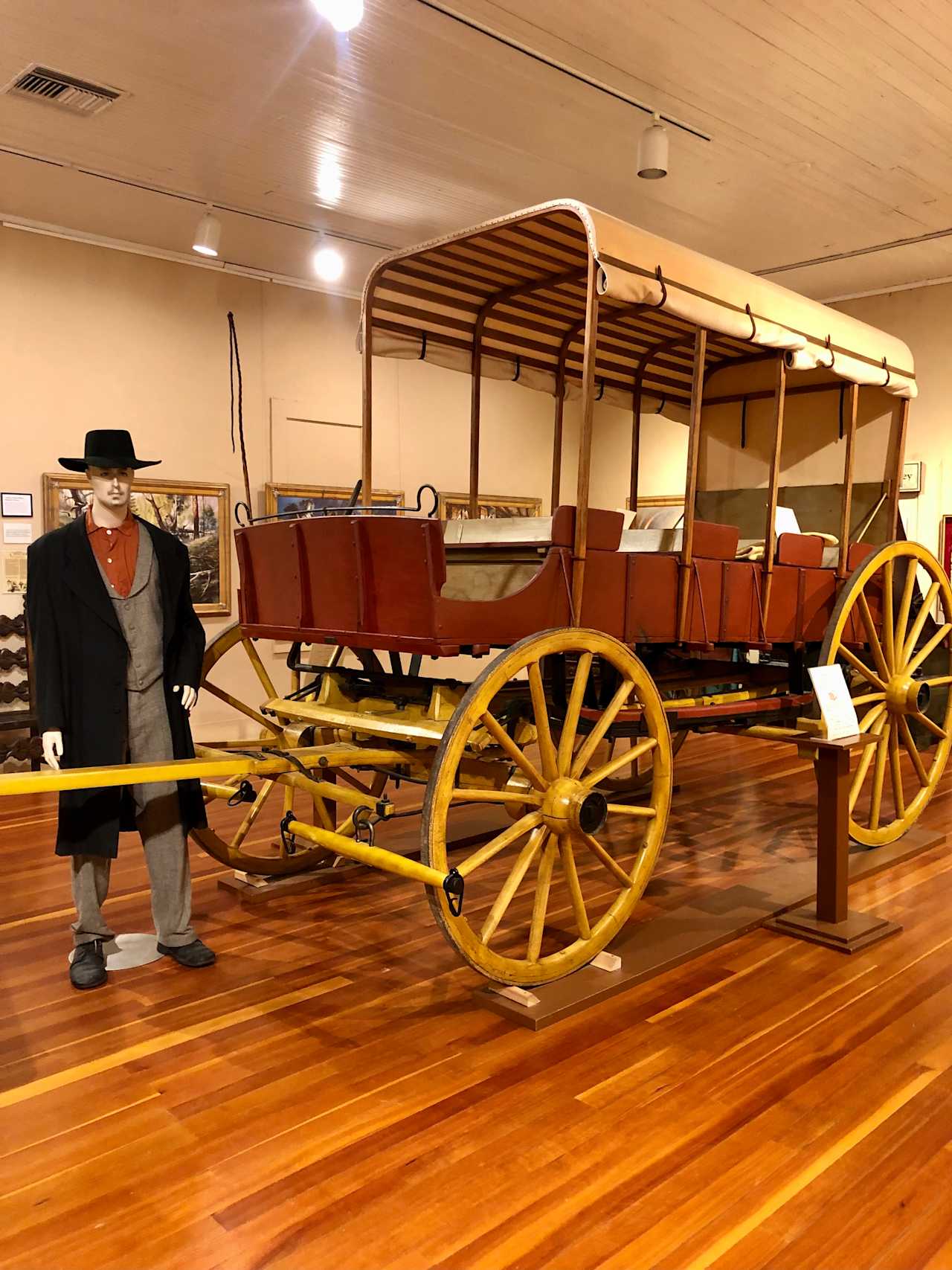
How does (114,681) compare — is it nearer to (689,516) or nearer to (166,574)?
(166,574)

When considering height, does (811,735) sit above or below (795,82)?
below

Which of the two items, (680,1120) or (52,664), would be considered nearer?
(680,1120)

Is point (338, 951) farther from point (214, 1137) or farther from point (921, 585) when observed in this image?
point (921, 585)

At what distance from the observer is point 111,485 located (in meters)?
3.07

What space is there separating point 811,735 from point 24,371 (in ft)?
15.9

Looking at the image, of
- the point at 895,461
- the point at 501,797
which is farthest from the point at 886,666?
the point at 501,797

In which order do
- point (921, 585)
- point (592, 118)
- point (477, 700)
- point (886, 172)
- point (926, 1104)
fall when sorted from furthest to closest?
point (921, 585) → point (886, 172) → point (592, 118) → point (477, 700) → point (926, 1104)

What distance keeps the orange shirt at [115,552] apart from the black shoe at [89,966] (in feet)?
3.61

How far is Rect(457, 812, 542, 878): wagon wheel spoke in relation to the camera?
2.64 m

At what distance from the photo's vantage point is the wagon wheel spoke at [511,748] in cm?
277

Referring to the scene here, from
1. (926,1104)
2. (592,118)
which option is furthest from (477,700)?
(592,118)

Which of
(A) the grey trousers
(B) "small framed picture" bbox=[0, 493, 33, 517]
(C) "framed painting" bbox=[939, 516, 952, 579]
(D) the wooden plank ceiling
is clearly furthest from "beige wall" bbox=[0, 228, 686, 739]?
(A) the grey trousers

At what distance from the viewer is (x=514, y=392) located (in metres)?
8.65

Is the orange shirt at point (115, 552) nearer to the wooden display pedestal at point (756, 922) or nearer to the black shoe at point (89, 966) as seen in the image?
the black shoe at point (89, 966)
